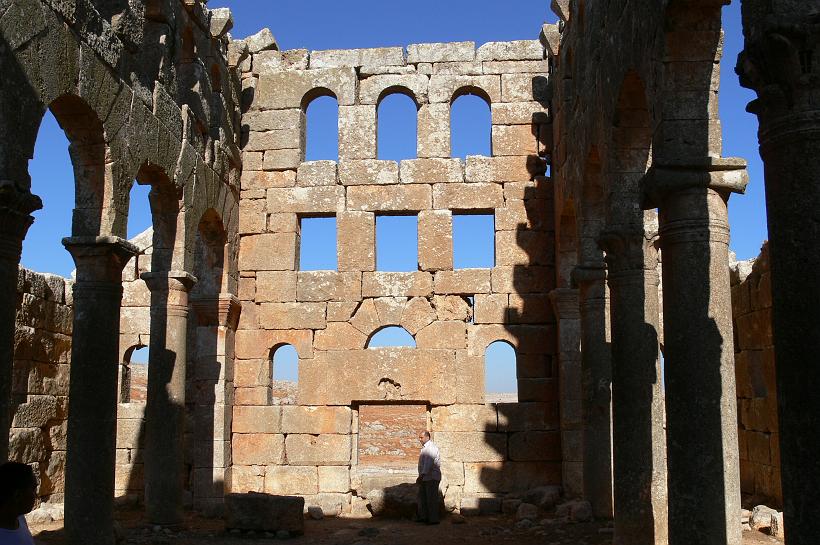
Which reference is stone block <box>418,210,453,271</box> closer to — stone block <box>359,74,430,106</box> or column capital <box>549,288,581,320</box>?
column capital <box>549,288,581,320</box>

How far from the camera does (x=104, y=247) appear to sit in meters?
9.58

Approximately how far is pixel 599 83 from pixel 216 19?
712 cm

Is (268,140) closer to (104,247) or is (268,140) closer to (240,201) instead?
(240,201)

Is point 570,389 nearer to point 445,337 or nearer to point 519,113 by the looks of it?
point 445,337

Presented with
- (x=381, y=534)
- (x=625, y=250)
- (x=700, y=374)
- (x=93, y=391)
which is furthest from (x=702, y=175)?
(x=381, y=534)

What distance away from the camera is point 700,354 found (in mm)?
6766

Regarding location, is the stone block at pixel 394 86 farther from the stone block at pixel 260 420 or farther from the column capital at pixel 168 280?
the stone block at pixel 260 420

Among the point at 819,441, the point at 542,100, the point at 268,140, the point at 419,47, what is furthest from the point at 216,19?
the point at 819,441

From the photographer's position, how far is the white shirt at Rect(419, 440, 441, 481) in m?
13.3

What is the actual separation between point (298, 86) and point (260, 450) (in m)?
6.85

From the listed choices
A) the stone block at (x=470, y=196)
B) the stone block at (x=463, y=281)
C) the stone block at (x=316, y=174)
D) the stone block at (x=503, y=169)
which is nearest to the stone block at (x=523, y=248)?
the stone block at (x=463, y=281)

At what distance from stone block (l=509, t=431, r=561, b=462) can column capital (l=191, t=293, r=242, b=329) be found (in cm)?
544

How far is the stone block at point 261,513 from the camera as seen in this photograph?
12055 millimetres

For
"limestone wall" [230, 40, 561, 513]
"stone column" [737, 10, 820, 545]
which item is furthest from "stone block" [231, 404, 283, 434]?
"stone column" [737, 10, 820, 545]
